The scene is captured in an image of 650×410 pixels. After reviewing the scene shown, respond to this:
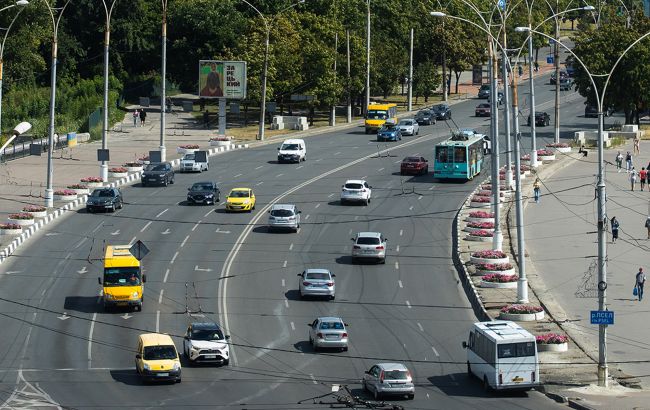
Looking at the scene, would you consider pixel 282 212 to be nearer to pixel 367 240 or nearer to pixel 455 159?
pixel 367 240

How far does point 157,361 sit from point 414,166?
164 feet

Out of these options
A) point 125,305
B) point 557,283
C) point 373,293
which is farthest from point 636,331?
point 125,305

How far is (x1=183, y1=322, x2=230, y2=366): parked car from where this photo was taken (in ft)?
157

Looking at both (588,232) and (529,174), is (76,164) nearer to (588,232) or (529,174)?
(529,174)

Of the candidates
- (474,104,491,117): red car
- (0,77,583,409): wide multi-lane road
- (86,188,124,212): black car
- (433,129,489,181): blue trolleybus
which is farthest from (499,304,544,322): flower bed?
(474,104,491,117): red car

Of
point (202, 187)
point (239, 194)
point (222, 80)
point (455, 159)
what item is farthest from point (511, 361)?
point (222, 80)

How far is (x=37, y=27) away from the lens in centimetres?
12925

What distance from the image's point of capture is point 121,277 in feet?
186

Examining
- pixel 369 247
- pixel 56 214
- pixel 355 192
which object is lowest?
pixel 369 247

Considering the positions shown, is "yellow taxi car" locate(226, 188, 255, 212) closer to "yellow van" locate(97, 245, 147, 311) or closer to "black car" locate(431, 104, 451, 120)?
"yellow van" locate(97, 245, 147, 311)

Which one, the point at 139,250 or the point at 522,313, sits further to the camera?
the point at 139,250

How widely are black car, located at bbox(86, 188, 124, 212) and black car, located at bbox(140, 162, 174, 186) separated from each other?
7971mm

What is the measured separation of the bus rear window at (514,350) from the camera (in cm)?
4400

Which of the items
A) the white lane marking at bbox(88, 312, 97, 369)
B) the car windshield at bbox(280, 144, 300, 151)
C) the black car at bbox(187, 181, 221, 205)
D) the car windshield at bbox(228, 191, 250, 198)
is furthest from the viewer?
the car windshield at bbox(280, 144, 300, 151)
